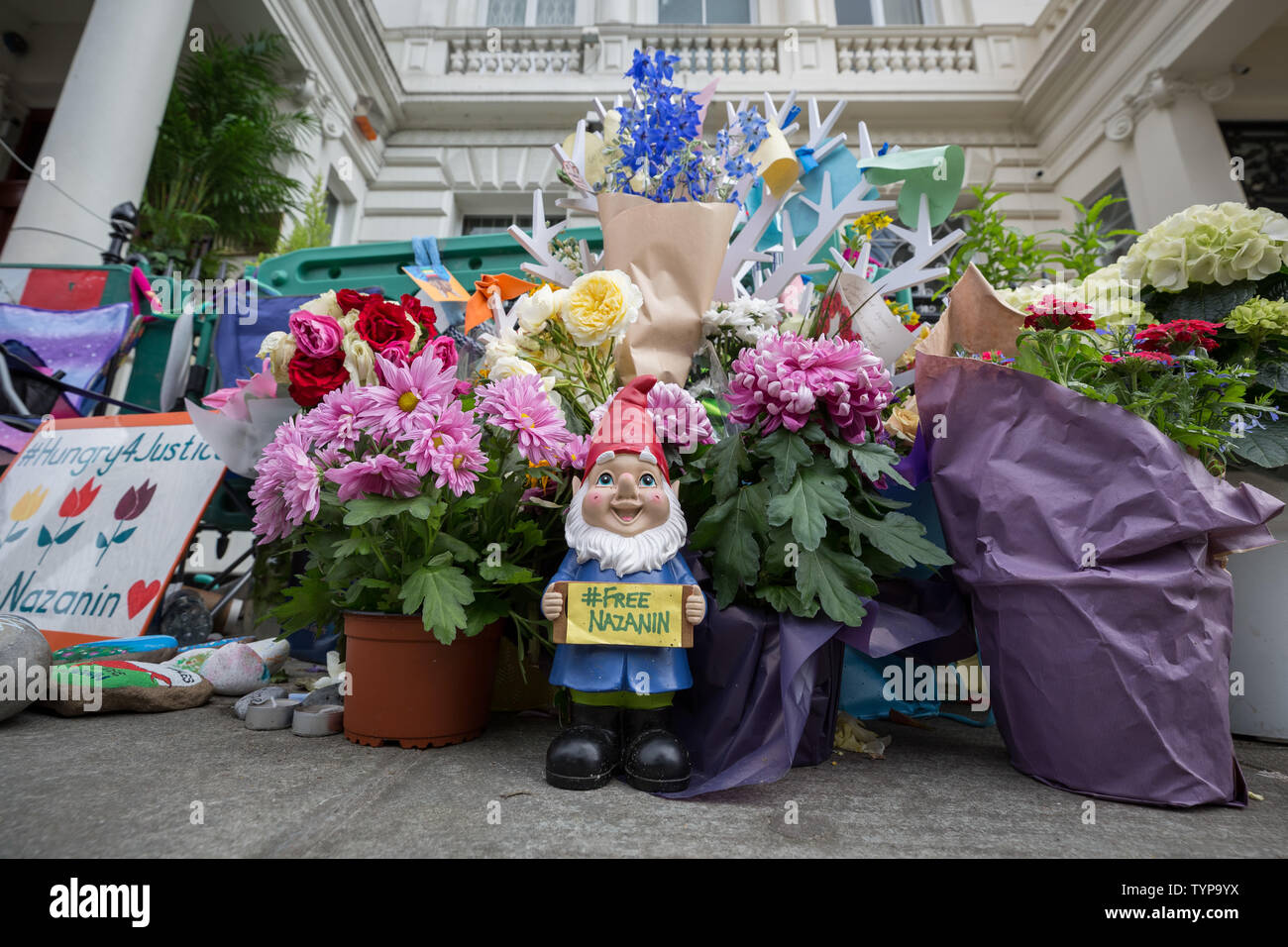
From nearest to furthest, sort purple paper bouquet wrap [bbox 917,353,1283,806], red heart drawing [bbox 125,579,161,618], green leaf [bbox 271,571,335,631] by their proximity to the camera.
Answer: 1. purple paper bouquet wrap [bbox 917,353,1283,806]
2. green leaf [bbox 271,571,335,631]
3. red heart drawing [bbox 125,579,161,618]

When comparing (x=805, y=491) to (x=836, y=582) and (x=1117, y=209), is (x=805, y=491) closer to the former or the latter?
(x=836, y=582)

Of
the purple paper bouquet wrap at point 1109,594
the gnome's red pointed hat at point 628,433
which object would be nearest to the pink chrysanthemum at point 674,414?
the gnome's red pointed hat at point 628,433

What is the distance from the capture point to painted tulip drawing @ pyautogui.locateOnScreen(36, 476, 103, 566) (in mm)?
2080

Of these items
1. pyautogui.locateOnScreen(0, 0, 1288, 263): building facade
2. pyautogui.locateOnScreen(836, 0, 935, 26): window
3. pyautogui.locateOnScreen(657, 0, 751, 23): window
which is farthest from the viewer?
pyautogui.locateOnScreen(657, 0, 751, 23): window

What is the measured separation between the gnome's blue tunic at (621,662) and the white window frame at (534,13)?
9.38 m

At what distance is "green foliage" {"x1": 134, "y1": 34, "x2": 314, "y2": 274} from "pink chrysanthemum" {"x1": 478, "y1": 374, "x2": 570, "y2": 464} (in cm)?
481

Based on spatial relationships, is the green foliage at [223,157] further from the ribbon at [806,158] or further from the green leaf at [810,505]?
the green leaf at [810,505]

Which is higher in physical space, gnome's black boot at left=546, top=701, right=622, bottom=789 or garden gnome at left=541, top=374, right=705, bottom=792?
garden gnome at left=541, top=374, right=705, bottom=792

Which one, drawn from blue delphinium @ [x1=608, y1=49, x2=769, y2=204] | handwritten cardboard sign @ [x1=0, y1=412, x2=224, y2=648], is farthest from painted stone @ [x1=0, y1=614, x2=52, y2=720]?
blue delphinium @ [x1=608, y1=49, x2=769, y2=204]

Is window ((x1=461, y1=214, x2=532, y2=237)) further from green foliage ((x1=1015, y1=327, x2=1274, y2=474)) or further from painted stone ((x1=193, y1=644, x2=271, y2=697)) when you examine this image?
green foliage ((x1=1015, y1=327, x2=1274, y2=474))

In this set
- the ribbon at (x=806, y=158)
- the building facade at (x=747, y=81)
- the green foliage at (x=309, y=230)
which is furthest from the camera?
the building facade at (x=747, y=81)

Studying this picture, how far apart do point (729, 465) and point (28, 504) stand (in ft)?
7.56

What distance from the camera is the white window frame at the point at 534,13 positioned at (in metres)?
8.70
